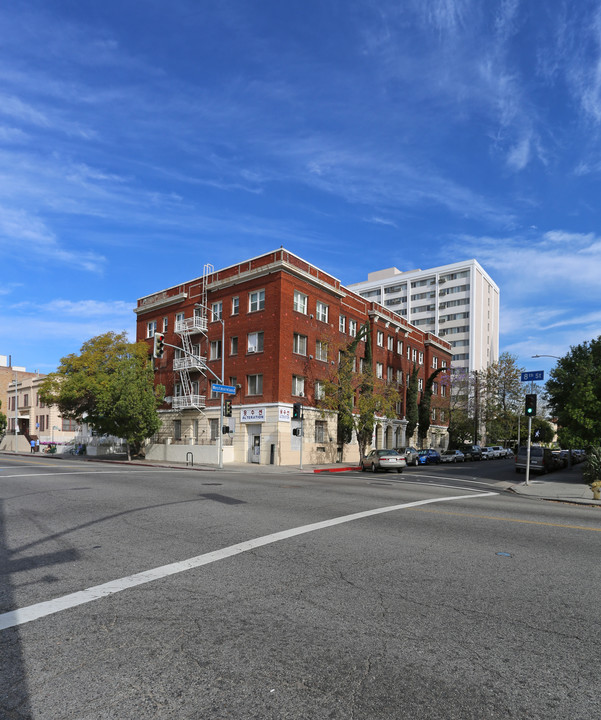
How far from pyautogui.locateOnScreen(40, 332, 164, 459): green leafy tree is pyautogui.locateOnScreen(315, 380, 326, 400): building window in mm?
12431

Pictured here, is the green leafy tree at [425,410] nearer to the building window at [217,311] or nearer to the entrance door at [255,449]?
the entrance door at [255,449]

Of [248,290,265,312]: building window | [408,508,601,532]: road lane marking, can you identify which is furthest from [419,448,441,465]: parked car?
[408,508,601,532]: road lane marking

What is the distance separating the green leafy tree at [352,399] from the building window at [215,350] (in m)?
8.79

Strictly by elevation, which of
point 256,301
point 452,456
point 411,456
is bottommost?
point 452,456

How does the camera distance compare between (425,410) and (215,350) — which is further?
(425,410)

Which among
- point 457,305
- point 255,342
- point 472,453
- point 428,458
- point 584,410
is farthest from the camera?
point 457,305

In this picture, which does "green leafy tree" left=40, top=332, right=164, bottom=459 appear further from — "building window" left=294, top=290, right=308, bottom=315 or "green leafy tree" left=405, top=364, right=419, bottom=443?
"green leafy tree" left=405, top=364, right=419, bottom=443

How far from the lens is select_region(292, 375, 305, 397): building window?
37.3 metres

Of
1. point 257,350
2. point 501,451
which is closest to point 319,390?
point 257,350

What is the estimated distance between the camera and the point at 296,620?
15.4 feet

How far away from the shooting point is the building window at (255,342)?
3736 cm

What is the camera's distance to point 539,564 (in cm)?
682

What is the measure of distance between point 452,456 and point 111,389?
32.2 meters

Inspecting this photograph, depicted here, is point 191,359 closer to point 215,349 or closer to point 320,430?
point 215,349
